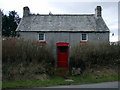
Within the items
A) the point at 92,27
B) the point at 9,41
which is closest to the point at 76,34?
the point at 92,27

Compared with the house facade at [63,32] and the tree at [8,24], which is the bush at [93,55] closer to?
the house facade at [63,32]

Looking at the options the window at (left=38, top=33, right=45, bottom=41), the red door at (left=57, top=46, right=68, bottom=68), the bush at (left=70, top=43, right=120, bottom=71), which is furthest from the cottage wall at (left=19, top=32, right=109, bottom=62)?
the bush at (left=70, top=43, right=120, bottom=71)

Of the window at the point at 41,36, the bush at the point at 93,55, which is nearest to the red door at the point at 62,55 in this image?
the window at the point at 41,36

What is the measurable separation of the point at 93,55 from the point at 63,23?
9.02m

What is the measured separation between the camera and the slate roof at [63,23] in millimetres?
22906

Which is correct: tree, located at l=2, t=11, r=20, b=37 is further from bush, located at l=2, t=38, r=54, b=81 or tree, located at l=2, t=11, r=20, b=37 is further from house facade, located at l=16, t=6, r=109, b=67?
bush, located at l=2, t=38, r=54, b=81

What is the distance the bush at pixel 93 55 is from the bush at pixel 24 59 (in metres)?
2.61

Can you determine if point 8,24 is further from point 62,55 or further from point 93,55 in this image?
point 93,55

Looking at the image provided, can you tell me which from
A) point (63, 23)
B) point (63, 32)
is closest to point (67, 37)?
point (63, 32)

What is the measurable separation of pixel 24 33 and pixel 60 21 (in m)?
5.65

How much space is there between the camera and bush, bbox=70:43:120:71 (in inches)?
640

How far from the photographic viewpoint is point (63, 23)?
2389cm

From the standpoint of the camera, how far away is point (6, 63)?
1424cm

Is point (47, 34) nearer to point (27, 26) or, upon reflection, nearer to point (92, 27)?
point (27, 26)
